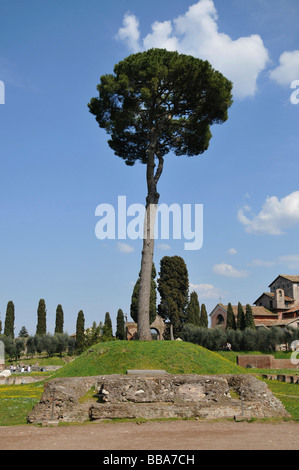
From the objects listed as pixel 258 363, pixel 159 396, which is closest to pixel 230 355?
pixel 258 363

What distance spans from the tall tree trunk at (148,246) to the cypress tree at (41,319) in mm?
37059

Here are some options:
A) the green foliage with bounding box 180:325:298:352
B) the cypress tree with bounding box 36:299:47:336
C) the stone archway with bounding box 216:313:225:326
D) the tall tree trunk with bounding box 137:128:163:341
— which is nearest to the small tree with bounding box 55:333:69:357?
the cypress tree with bounding box 36:299:47:336

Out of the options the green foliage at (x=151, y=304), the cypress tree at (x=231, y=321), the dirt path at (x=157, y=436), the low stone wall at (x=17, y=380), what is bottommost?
the low stone wall at (x=17, y=380)

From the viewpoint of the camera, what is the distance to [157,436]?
7.82m

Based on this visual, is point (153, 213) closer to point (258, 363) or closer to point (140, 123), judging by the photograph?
point (140, 123)

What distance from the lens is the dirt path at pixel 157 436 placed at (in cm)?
702

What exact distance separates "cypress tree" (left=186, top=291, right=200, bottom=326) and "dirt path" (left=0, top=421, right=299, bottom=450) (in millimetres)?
38513

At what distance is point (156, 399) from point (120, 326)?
40.5 meters

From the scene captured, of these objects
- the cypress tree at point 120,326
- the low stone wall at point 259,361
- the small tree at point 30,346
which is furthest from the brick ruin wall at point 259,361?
the small tree at point 30,346

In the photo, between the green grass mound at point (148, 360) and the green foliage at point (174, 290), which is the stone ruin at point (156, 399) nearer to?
the green grass mound at point (148, 360)

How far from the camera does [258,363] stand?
3156cm

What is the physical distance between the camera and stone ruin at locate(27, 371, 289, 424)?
389 inches

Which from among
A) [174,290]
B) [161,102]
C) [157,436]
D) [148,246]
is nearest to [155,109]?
[161,102]

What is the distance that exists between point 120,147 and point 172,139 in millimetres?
2967
